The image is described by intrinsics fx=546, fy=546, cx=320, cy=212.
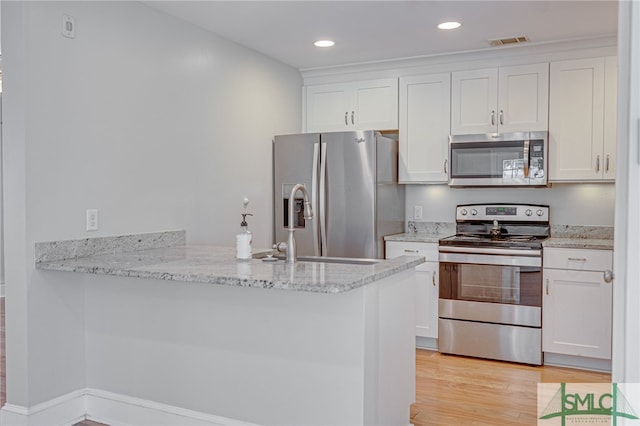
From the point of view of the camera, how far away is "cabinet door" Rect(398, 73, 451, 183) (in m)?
4.45

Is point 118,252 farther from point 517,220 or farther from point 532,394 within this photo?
point 517,220

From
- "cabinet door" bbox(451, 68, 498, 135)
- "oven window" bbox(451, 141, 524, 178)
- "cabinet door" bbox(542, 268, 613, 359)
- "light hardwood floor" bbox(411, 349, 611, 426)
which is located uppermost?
"cabinet door" bbox(451, 68, 498, 135)

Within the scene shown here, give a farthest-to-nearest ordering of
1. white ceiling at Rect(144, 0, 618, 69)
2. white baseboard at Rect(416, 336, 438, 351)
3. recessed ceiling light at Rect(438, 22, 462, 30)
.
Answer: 1. white baseboard at Rect(416, 336, 438, 351)
2. recessed ceiling light at Rect(438, 22, 462, 30)
3. white ceiling at Rect(144, 0, 618, 69)

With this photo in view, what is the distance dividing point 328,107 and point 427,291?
6.05 ft

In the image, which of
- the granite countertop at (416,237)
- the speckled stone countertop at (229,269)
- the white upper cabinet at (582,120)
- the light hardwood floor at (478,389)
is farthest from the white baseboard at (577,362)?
the speckled stone countertop at (229,269)

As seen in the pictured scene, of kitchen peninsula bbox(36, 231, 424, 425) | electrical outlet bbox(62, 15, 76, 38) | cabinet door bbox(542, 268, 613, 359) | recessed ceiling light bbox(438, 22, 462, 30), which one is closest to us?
kitchen peninsula bbox(36, 231, 424, 425)

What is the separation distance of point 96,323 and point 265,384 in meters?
1.05

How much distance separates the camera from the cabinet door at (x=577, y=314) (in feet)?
12.2

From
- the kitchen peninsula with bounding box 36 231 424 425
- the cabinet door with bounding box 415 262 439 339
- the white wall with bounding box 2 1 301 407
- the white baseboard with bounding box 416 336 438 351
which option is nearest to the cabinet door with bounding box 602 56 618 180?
the cabinet door with bounding box 415 262 439 339

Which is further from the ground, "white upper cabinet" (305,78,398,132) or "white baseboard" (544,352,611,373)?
"white upper cabinet" (305,78,398,132)

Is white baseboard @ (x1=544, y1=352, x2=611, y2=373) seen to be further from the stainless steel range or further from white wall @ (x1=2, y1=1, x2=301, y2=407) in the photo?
white wall @ (x1=2, y1=1, x2=301, y2=407)

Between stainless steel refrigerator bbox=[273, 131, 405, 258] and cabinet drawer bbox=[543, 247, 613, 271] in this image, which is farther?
stainless steel refrigerator bbox=[273, 131, 405, 258]

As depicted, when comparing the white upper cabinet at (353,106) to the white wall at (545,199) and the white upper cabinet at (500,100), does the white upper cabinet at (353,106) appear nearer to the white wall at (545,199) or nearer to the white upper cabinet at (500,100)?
the white upper cabinet at (500,100)

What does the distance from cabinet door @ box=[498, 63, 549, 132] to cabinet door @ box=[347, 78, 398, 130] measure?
34.2 inches
